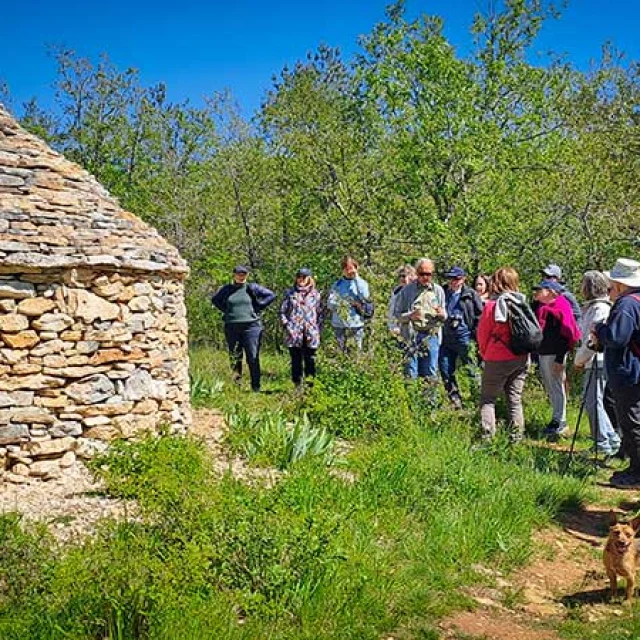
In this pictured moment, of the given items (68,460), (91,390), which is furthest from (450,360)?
(68,460)

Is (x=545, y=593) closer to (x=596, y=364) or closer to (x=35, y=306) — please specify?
(x=596, y=364)

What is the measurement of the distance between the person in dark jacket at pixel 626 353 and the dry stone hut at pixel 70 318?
12.2 feet

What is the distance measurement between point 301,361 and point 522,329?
3939mm

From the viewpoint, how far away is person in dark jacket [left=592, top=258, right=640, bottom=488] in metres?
5.96

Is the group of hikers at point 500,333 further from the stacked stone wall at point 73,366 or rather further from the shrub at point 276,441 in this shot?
the stacked stone wall at point 73,366

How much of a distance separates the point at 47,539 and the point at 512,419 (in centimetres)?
490

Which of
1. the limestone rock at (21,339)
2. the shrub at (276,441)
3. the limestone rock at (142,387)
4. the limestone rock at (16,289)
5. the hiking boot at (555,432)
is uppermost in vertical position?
the limestone rock at (16,289)

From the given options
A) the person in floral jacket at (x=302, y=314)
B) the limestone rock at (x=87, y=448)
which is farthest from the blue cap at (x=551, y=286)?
the limestone rock at (x=87, y=448)

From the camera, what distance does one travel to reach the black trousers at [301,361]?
34.0ft

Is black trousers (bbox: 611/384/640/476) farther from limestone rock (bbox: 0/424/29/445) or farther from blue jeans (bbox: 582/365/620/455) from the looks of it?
limestone rock (bbox: 0/424/29/445)

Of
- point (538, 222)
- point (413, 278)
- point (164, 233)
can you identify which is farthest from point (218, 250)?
point (413, 278)

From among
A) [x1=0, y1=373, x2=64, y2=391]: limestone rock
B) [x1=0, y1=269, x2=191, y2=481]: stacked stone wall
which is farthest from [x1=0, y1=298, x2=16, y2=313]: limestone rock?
[x1=0, y1=373, x2=64, y2=391]: limestone rock

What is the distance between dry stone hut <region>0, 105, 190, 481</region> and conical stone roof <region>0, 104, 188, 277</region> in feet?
0.03

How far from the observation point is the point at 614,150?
590 inches
